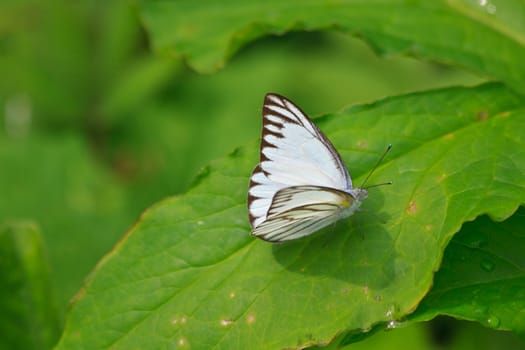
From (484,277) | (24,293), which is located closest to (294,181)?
(484,277)

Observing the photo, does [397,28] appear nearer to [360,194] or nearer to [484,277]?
[360,194]

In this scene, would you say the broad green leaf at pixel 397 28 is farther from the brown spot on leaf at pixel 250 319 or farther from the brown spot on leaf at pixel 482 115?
the brown spot on leaf at pixel 250 319

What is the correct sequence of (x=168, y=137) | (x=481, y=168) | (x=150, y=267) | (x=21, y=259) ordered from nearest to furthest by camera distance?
1. (x=481, y=168)
2. (x=150, y=267)
3. (x=21, y=259)
4. (x=168, y=137)

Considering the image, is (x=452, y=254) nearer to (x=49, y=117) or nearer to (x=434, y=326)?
(x=434, y=326)

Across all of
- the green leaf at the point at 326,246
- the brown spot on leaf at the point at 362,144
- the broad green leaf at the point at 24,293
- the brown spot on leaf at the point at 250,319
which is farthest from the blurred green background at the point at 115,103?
the brown spot on leaf at the point at 250,319

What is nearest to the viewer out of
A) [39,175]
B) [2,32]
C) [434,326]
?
[434,326]

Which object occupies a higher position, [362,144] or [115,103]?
[362,144]

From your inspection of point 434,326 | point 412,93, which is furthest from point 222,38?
point 434,326

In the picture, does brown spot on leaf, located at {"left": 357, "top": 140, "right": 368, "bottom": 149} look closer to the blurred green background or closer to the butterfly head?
the butterfly head
